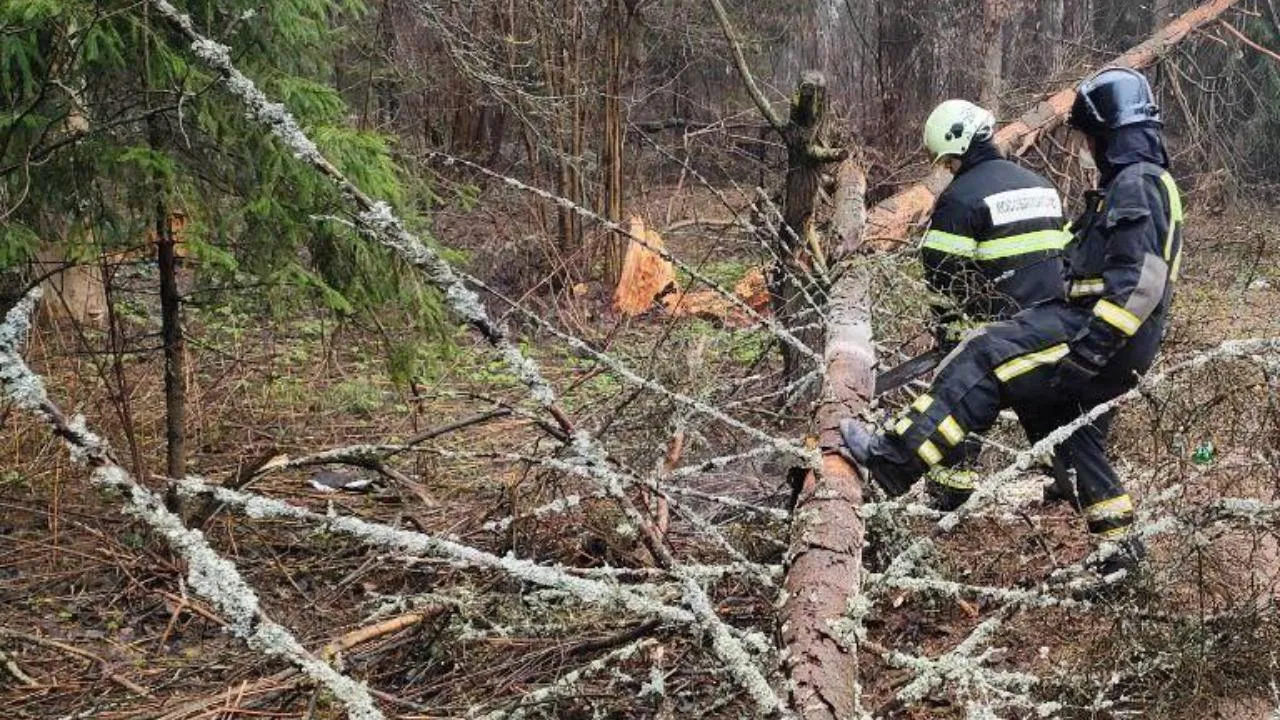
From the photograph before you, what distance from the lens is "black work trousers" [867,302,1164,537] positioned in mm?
3312

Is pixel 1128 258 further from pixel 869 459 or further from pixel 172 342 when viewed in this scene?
pixel 172 342

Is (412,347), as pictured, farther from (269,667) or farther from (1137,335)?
(1137,335)

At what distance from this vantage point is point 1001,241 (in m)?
4.41

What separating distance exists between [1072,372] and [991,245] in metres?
0.97

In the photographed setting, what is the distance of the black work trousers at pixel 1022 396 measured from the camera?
3.31m

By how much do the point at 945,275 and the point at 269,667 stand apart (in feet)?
10.5

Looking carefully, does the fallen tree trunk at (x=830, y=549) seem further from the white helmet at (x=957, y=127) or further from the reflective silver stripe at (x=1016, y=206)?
the white helmet at (x=957, y=127)

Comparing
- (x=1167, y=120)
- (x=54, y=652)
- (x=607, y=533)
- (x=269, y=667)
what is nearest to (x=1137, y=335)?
(x=607, y=533)

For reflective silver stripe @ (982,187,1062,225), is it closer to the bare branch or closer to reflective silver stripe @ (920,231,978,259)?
reflective silver stripe @ (920,231,978,259)

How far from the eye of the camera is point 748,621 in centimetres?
325

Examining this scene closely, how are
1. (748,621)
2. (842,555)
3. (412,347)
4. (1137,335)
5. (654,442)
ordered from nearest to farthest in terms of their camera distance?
(842,555)
(748,621)
(1137,335)
(654,442)
(412,347)

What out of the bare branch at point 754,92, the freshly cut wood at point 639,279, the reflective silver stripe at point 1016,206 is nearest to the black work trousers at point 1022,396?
the reflective silver stripe at point 1016,206

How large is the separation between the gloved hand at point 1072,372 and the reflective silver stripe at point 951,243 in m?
0.92

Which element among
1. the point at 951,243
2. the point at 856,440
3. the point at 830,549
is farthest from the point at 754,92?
the point at 830,549
